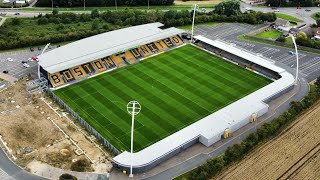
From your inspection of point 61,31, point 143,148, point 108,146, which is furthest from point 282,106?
point 61,31

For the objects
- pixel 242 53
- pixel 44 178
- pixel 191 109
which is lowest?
pixel 44 178

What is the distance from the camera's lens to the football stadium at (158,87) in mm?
69375

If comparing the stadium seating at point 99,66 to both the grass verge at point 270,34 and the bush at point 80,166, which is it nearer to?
the bush at point 80,166

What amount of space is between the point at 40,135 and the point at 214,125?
103 feet

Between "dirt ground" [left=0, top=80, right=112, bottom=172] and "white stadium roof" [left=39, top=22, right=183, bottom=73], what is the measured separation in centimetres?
904

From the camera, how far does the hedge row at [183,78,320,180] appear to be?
200ft

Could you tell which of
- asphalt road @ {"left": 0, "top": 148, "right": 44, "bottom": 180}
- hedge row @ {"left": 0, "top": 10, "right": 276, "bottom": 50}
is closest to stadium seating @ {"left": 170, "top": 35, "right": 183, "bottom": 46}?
hedge row @ {"left": 0, "top": 10, "right": 276, "bottom": 50}

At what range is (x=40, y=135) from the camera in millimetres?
70000

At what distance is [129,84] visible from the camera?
86125 mm

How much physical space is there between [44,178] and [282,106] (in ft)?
161

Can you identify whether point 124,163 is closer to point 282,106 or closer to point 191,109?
point 191,109

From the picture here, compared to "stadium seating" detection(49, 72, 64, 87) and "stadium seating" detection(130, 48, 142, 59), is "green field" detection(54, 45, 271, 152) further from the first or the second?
"stadium seating" detection(130, 48, 142, 59)

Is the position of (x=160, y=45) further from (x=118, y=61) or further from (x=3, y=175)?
(x=3, y=175)

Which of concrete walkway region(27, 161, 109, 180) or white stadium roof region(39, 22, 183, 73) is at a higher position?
white stadium roof region(39, 22, 183, 73)
